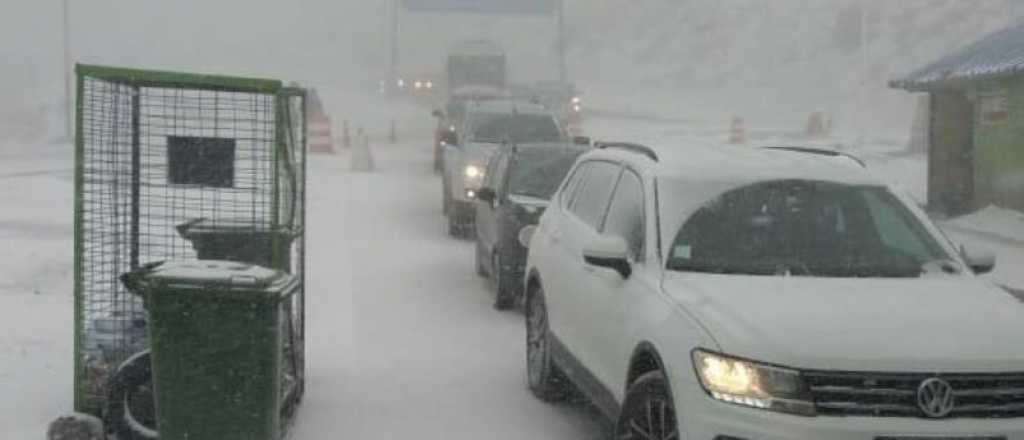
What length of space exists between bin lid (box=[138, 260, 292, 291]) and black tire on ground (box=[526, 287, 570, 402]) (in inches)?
81.3

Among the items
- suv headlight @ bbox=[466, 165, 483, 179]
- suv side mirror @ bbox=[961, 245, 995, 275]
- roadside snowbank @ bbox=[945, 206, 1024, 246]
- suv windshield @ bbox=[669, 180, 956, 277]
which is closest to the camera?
suv windshield @ bbox=[669, 180, 956, 277]

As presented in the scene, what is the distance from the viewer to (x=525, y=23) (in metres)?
92.2

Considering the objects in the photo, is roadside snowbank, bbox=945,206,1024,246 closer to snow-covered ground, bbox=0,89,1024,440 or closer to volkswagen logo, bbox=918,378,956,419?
snow-covered ground, bbox=0,89,1024,440

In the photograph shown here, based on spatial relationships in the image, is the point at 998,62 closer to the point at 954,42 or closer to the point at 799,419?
the point at 799,419

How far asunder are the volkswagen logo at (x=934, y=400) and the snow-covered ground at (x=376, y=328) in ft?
8.07

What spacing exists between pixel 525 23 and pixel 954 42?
3762 centimetres

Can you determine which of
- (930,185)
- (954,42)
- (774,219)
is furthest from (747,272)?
(954,42)

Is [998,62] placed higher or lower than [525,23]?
lower

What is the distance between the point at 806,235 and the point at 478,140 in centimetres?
1203

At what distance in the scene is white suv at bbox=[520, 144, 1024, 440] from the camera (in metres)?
4.38

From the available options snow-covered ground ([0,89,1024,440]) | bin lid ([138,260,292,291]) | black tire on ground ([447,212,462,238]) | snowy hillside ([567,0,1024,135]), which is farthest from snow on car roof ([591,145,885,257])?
snowy hillside ([567,0,1024,135])

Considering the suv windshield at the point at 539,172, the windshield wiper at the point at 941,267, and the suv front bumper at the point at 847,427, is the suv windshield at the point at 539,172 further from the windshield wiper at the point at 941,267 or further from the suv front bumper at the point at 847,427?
the suv front bumper at the point at 847,427

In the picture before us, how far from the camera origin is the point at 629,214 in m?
6.12

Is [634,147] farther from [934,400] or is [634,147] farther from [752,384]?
[934,400]
